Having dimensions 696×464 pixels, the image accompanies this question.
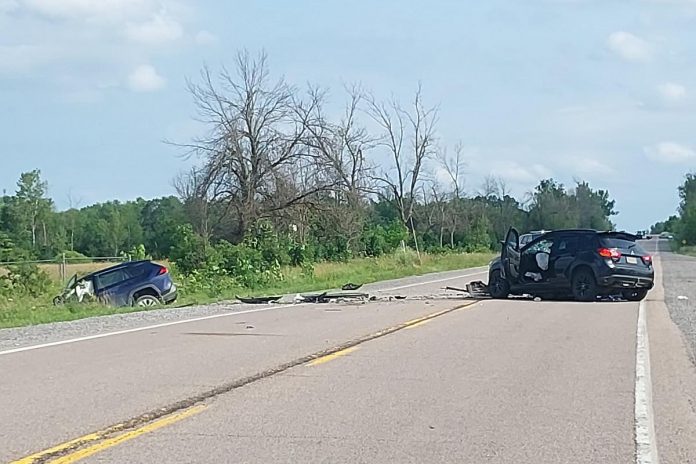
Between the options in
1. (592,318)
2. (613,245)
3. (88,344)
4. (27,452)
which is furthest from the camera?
(613,245)

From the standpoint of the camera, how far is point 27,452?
23.6 ft

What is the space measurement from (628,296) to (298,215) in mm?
34002

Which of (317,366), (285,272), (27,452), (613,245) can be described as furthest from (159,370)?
(285,272)

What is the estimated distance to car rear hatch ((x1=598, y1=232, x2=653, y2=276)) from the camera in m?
23.2

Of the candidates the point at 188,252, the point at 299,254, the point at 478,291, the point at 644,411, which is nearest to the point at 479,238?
the point at 299,254

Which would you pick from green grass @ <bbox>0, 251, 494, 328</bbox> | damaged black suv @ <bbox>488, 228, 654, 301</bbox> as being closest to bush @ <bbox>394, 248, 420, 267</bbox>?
green grass @ <bbox>0, 251, 494, 328</bbox>

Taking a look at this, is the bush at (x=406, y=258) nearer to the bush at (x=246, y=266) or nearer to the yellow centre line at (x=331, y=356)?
the bush at (x=246, y=266)

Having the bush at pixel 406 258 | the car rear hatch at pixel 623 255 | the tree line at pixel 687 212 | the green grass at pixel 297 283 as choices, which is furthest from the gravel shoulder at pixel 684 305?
the tree line at pixel 687 212

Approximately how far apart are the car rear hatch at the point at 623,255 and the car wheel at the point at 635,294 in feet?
1.69

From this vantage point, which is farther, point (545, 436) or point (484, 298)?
point (484, 298)

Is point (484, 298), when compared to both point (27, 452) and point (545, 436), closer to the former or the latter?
point (545, 436)

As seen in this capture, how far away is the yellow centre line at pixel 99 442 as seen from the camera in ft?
22.9

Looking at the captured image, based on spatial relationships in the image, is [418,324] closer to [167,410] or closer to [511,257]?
[511,257]

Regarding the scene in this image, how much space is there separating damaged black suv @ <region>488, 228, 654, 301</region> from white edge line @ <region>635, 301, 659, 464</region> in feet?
26.7
